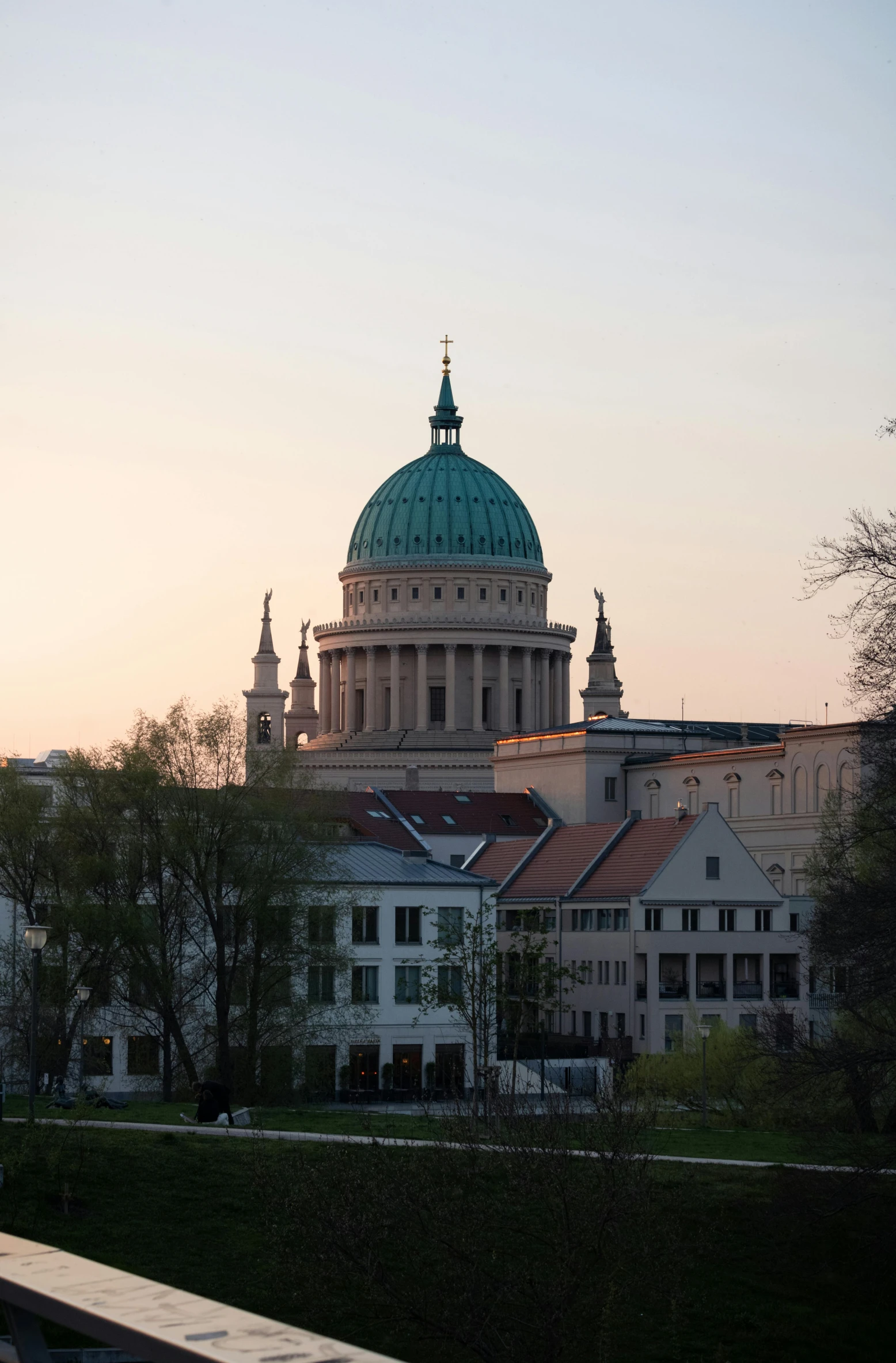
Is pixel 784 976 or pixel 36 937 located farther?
pixel 784 976

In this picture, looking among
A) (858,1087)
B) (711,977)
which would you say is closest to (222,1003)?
(858,1087)

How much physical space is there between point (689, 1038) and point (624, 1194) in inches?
1580

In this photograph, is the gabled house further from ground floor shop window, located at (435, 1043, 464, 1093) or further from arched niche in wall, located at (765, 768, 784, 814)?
arched niche in wall, located at (765, 768, 784, 814)

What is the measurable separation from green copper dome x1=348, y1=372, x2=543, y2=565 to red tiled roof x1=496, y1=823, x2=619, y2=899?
295 ft

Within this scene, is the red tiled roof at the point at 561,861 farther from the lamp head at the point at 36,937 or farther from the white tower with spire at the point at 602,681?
the white tower with spire at the point at 602,681

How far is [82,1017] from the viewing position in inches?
2085

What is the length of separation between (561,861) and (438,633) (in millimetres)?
89056

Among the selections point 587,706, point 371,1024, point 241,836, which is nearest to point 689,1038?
point 371,1024

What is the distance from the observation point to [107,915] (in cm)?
5288

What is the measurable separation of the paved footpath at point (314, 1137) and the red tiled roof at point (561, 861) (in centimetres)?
5402

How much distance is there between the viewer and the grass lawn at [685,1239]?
28.2m

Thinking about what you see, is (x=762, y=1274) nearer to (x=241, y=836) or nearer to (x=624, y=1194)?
(x=624, y=1194)

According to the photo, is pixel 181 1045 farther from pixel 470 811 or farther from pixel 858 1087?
pixel 470 811

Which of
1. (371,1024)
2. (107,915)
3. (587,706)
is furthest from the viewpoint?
(587,706)
